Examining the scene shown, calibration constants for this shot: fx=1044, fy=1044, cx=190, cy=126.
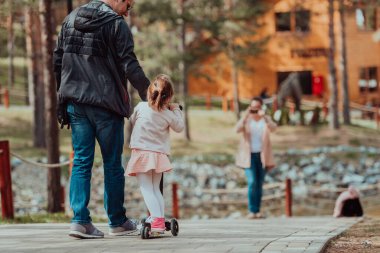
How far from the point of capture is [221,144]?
131 ft

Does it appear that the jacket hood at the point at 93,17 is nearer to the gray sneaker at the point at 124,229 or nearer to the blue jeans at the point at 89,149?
the blue jeans at the point at 89,149

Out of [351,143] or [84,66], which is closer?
[84,66]

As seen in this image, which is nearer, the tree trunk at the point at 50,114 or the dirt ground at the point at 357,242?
the dirt ground at the point at 357,242

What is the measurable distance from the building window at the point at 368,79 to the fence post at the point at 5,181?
4207 centimetres

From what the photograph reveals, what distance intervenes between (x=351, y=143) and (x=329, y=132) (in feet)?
5.16

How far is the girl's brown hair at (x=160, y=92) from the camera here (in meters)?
9.21

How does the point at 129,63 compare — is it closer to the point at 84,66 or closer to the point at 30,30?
the point at 84,66

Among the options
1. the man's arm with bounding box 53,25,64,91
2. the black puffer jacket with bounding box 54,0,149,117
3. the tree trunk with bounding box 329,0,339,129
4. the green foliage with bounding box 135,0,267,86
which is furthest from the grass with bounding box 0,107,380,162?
the black puffer jacket with bounding box 54,0,149,117

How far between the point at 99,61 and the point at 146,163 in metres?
1.04

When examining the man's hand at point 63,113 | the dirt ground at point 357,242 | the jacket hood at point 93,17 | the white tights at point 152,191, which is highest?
the jacket hood at point 93,17

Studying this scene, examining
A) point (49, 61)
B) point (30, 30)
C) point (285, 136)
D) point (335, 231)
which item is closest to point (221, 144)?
point (285, 136)

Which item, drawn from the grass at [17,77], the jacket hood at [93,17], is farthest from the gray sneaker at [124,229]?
the grass at [17,77]

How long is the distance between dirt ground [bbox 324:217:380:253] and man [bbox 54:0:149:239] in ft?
6.55

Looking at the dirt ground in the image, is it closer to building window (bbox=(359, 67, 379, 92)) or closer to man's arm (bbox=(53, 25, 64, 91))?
man's arm (bbox=(53, 25, 64, 91))
